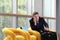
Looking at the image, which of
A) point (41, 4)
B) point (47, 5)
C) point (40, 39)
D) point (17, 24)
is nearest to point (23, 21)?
point (17, 24)

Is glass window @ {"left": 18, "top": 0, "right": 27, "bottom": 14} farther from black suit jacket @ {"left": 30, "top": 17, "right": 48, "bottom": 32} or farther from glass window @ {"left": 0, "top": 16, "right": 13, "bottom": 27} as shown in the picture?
black suit jacket @ {"left": 30, "top": 17, "right": 48, "bottom": 32}

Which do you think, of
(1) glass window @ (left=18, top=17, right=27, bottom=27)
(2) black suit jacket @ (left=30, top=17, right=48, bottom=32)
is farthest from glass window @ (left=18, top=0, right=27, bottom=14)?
(2) black suit jacket @ (left=30, top=17, right=48, bottom=32)

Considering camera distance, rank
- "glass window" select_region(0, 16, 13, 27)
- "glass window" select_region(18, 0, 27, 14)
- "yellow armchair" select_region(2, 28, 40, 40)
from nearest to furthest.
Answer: "yellow armchair" select_region(2, 28, 40, 40) → "glass window" select_region(0, 16, 13, 27) → "glass window" select_region(18, 0, 27, 14)

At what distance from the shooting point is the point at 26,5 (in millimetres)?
5945

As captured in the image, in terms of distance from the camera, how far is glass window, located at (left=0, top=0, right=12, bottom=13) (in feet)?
16.1

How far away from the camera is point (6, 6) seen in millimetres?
5109

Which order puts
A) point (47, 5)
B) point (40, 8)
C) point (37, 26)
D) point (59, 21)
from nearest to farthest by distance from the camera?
point (59, 21) → point (37, 26) → point (40, 8) → point (47, 5)

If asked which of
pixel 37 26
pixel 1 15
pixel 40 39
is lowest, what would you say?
pixel 40 39

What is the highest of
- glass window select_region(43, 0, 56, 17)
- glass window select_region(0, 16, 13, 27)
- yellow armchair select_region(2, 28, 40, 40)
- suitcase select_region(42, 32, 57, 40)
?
glass window select_region(43, 0, 56, 17)

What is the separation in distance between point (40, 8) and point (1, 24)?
2622 millimetres

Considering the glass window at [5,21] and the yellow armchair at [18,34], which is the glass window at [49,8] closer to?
the glass window at [5,21]

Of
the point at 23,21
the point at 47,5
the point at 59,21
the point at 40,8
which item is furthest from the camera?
the point at 47,5

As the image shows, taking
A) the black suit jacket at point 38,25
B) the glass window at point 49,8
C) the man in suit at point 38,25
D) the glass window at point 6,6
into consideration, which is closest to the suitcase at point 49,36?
the man in suit at point 38,25

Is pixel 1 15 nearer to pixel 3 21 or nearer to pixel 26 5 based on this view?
pixel 3 21
